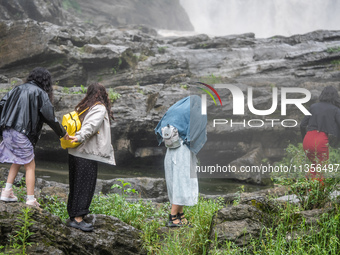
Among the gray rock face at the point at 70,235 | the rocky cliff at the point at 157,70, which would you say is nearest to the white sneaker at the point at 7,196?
the gray rock face at the point at 70,235

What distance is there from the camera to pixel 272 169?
15.9ft

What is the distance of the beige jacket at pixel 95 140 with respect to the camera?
401 centimetres

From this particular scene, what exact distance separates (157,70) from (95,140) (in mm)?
13532

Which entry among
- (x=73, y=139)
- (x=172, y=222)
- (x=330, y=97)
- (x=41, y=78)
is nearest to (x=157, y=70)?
(x=330, y=97)

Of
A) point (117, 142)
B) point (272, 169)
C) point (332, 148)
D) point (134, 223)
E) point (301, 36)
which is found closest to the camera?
point (134, 223)

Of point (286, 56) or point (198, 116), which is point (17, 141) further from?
point (286, 56)

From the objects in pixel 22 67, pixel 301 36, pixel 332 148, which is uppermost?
pixel 301 36

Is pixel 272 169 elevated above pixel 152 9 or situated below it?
below

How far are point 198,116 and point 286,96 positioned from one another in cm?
127

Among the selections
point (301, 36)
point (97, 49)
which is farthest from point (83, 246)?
point (301, 36)

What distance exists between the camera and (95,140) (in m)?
4.11

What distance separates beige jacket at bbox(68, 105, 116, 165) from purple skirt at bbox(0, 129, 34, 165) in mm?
501

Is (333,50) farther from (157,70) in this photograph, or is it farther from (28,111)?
(28,111)

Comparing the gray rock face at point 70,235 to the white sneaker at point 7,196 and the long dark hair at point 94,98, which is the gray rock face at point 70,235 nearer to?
the white sneaker at point 7,196
